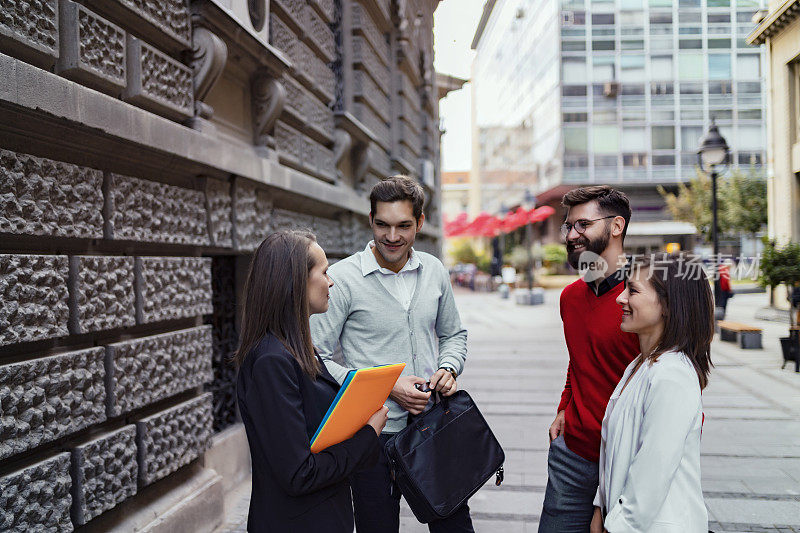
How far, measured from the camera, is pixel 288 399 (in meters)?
1.74

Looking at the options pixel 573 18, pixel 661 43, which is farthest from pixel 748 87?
pixel 573 18

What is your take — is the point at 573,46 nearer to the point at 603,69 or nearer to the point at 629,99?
the point at 603,69

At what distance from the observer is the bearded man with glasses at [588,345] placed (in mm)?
2377

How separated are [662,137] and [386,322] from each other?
38825 millimetres

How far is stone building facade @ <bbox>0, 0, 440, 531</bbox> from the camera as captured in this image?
2590mm

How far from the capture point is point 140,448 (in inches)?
135

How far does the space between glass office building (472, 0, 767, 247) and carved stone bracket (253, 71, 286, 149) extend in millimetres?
31776

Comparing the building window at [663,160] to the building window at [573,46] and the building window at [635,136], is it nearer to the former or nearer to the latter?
the building window at [635,136]

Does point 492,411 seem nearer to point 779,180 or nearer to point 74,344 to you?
point 74,344

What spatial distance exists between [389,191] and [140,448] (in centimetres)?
197

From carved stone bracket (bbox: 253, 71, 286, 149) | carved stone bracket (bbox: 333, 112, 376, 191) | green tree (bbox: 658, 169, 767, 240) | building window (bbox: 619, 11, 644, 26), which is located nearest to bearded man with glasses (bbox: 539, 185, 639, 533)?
carved stone bracket (bbox: 253, 71, 286, 149)

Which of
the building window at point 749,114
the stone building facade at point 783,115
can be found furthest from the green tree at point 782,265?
the building window at point 749,114

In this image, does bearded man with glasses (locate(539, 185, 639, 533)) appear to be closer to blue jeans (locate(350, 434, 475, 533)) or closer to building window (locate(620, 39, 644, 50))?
blue jeans (locate(350, 434, 475, 533))

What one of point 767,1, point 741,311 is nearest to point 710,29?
point 767,1
